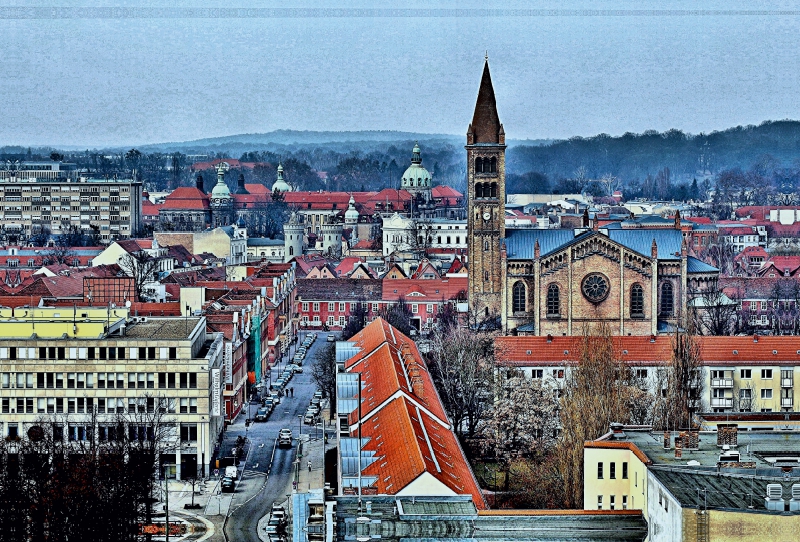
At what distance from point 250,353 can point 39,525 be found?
3458 cm

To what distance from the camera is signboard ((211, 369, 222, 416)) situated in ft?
205

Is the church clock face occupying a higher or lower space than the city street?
higher

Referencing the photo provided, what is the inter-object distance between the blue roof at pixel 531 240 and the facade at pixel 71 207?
102718 mm

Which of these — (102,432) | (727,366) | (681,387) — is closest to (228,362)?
(102,432)

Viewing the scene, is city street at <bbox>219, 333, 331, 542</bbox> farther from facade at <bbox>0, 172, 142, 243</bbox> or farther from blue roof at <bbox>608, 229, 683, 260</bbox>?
facade at <bbox>0, 172, 142, 243</bbox>

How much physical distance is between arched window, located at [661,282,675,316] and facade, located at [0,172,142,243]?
10751 centimetres

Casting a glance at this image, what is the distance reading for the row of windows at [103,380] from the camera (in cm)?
6184

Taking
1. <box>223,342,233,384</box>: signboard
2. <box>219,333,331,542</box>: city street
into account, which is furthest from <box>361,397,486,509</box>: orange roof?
<box>223,342,233,384</box>: signboard

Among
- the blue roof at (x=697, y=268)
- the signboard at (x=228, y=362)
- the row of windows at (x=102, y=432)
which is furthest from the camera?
the blue roof at (x=697, y=268)

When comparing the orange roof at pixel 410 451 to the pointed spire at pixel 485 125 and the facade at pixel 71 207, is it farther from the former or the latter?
the facade at pixel 71 207

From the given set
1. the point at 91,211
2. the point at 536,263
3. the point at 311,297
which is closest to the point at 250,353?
the point at 536,263

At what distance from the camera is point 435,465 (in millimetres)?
44344

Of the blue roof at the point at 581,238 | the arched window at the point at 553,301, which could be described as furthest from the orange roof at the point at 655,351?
the blue roof at the point at 581,238

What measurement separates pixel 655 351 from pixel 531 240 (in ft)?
56.3
